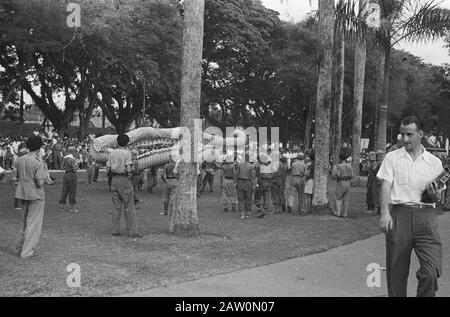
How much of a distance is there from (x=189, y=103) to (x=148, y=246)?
277 centimetres

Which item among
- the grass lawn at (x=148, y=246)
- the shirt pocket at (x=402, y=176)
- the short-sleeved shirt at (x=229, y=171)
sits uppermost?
the shirt pocket at (x=402, y=176)

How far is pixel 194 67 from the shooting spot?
11.3m

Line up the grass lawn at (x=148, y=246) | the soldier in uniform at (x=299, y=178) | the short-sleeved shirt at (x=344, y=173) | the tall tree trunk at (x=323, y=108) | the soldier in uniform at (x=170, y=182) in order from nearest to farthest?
1. the grass lawn at (x=148, y=246)
2. the soldier in uniform at (x=170, y=182)
3. the short-sleeved shirt at (x=344, y=173)
4. the tall tree trunk at (x=323, y=108)
5. the soldier in uniform at (x=299, y=178)

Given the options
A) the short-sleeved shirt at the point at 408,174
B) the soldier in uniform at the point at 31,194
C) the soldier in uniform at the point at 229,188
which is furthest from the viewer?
the soldier in uniform at the point at 229,188

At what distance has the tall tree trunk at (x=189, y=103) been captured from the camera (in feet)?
36.7

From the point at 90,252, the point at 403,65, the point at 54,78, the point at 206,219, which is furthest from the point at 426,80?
the point at 90,252

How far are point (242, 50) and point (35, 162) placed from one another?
106ft

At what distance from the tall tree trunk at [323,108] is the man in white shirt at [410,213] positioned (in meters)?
9.47

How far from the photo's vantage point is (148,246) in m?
10.1

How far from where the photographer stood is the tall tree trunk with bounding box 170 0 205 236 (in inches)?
440

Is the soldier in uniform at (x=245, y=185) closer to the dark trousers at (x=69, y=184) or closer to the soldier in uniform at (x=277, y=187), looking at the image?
the soldier in uniform at (x=277, y=187)

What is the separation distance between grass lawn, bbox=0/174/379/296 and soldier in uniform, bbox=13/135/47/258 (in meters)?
0.33

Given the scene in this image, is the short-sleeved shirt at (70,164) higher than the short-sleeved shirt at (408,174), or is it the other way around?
the short-sleeved shirt at (408,174)

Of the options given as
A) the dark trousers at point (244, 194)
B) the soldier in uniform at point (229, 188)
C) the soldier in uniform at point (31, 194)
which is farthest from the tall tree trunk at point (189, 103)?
the soldier in uniform at point (229, 188)
